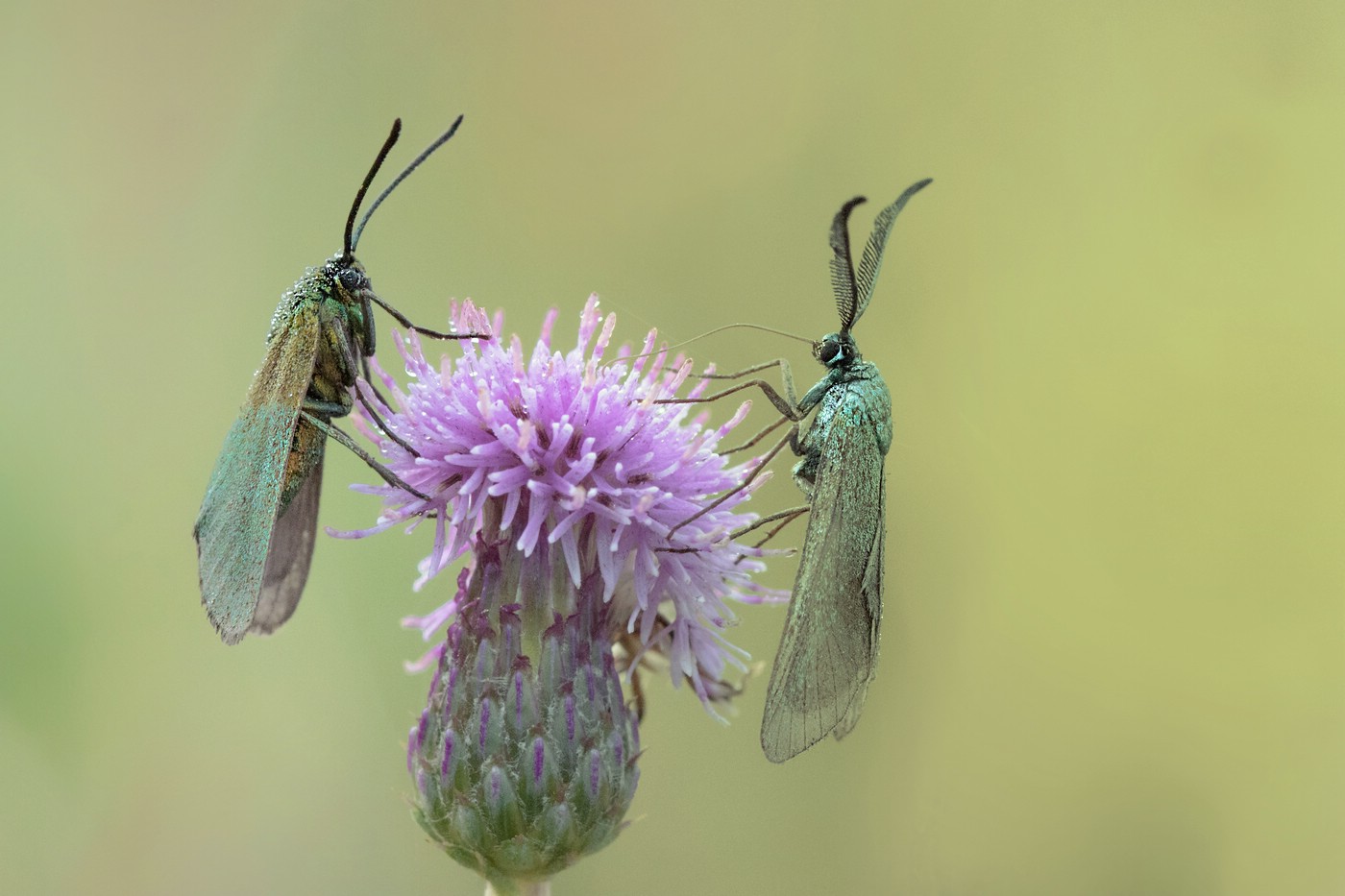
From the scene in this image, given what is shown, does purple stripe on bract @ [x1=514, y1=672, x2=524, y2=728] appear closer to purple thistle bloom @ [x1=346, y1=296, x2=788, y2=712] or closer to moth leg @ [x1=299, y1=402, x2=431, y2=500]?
purple thistle bloom @ [x1=346, y1=296, x2=788, y2=712]

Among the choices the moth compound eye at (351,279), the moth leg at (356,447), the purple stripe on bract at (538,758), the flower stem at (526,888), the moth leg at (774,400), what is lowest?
the flower stem at (526,888)

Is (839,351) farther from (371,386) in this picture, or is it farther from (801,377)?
(801,377)

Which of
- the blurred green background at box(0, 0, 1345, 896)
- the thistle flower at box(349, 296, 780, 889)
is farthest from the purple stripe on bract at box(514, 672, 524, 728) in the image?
the blurred green background at box(0, 0, 1345, 896)

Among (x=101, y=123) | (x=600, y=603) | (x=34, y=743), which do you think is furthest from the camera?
(x=101, y=123)

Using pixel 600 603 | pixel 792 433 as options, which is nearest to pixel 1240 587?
pixel 792 433

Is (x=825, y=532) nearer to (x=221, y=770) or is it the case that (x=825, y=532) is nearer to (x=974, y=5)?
(x=221, y=770)

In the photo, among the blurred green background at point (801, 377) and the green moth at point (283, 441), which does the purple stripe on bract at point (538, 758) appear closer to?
the green moth at point (283, 441)

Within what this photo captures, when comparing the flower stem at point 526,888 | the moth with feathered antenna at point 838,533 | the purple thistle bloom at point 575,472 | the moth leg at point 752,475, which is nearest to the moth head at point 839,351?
the moth with feathered antenna at point 838,533

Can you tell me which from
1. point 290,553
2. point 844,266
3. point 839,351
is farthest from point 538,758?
point 844,266
